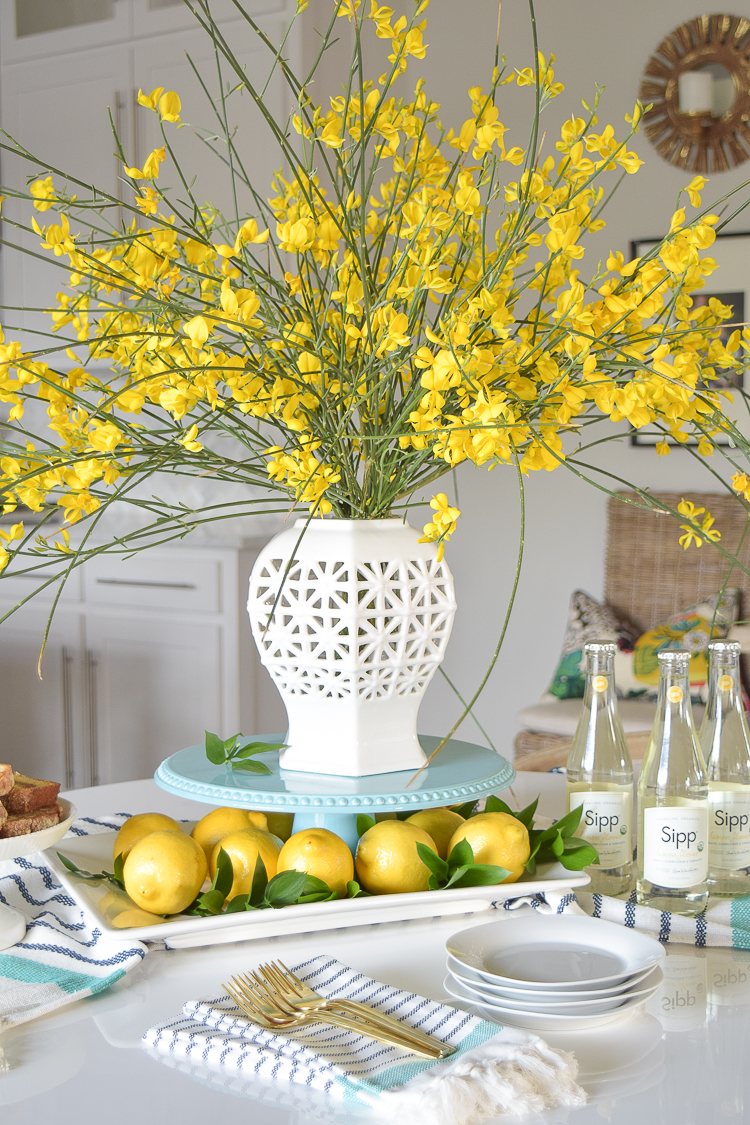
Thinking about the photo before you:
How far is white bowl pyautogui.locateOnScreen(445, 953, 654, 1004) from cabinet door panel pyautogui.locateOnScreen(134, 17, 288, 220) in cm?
262

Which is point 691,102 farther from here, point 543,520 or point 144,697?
point 144,697

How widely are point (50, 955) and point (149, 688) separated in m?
2.46

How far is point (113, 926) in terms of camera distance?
807 millimetres

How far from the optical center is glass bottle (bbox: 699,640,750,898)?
91 cm

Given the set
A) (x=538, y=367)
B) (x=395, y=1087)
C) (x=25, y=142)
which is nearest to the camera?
(x=395, y=1087)

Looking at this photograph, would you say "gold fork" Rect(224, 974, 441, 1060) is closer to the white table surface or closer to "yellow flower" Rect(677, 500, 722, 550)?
the white table surface

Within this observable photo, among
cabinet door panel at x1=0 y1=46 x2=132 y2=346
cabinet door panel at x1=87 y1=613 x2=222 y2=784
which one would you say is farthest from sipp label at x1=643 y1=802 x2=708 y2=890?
cabinet door panel at x1=0 y1=46 x2=132 y2=346

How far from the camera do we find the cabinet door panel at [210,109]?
9.86ft

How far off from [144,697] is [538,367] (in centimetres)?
261

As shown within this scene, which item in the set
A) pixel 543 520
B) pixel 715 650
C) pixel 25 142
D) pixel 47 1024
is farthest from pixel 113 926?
pixel 25 142

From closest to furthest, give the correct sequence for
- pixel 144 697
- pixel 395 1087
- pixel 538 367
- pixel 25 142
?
pixel 395 1087
pixel 538 367
pixel 144 697
pixel 25 142

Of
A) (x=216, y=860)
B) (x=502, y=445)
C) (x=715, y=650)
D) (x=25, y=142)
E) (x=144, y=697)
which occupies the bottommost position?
(x=144, y=697)

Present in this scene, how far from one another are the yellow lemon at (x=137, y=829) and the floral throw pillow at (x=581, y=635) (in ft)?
7.47

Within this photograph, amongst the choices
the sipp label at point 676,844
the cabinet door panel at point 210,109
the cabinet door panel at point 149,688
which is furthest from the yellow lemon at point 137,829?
the cabinet door panel at point 210,109
